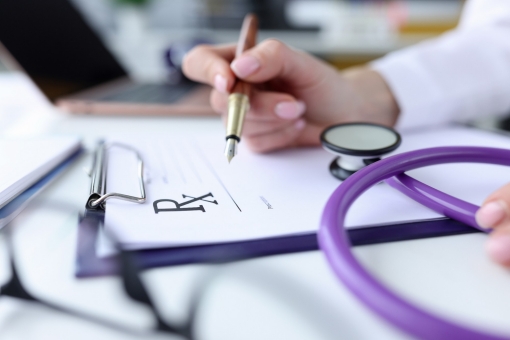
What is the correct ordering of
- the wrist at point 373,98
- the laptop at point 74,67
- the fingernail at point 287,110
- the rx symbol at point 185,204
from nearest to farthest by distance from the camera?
1. the rx symbol at point 185,204
2. the fingernail at point 287,110
3. the wrist at point 373,98
4. the laptop at point 74,67

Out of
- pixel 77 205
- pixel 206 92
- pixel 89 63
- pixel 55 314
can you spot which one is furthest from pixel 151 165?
pixel 89 63

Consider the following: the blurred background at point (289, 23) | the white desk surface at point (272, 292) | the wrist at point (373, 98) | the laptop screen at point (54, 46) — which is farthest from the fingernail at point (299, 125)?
the blurred background at point (289, 23)

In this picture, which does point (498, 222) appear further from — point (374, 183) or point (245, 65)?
point (245, 65)

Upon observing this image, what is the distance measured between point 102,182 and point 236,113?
4.8 inches

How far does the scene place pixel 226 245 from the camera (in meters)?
0.24

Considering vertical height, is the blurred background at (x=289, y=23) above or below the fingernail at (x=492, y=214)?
above

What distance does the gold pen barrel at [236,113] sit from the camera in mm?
319

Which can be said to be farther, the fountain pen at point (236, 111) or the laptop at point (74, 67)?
the laptop at point (74, 67)

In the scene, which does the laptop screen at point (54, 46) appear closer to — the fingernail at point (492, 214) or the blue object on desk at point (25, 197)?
the blue object on desk at point (25, 197)

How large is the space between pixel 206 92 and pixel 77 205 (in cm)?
49

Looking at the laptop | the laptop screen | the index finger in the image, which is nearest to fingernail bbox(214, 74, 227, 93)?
the index finger

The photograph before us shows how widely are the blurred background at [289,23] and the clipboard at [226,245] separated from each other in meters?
0.98

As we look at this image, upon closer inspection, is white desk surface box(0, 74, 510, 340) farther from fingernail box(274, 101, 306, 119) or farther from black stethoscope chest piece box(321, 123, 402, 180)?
fingernail box(274, 101, 306, 119)

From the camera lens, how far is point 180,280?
214 mm
